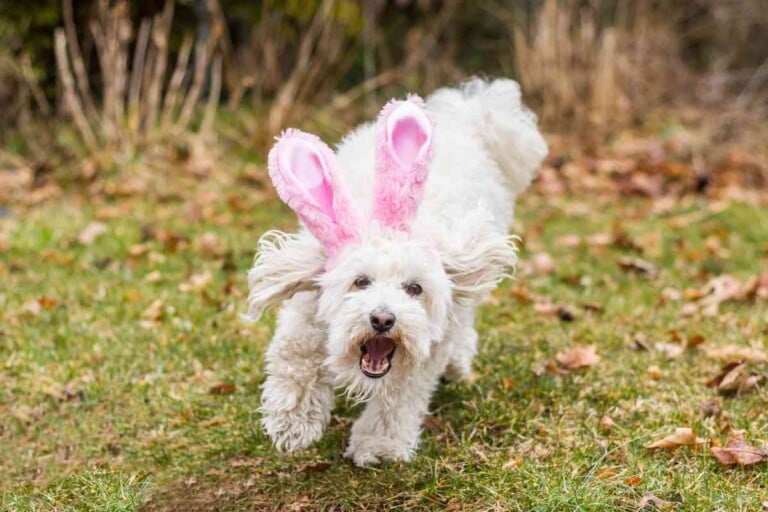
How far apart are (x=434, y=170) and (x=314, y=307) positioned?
3.03ft

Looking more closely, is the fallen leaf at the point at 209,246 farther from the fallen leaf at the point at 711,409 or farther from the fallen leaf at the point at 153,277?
the fallen leaf at the point at 711,409

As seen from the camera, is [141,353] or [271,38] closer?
[141,353]

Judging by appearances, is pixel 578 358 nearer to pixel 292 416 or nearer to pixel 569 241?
pixel 292 416

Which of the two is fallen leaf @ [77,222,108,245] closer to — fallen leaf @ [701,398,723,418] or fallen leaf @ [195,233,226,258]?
fallen leaf @ [195,233,226,258]

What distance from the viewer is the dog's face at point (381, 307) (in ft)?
10.5

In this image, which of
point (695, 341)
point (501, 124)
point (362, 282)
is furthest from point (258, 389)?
point (695, 341)

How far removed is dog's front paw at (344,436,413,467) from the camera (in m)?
3.65

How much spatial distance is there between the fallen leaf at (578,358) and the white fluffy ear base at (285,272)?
1.57 metres

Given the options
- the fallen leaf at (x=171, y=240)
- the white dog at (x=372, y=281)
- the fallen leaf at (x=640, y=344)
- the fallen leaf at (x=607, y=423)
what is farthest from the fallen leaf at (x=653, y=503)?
the fallen leaf at (x=171, y=240)

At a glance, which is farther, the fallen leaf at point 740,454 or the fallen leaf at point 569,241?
the fallen leaf at point 569,241

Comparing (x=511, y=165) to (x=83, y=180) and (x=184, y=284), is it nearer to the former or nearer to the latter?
(x=184, y=284)

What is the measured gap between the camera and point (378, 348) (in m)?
3.33

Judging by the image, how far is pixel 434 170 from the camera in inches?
166

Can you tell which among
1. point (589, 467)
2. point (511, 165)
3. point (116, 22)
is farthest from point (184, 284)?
point (116, 22)
